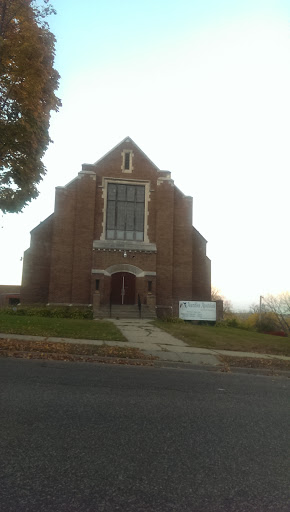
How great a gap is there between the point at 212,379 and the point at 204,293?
21.0 metres

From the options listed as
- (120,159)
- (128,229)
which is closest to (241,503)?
(128,229)

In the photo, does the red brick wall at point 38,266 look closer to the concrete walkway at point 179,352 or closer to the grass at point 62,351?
the concrete walkway at point 179,352

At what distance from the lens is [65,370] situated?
744 cm

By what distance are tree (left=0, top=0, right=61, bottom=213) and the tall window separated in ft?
45.8

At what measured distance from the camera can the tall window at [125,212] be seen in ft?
89.5

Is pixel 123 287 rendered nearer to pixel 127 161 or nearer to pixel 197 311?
pixel 197 311

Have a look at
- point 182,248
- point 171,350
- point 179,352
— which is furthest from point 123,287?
point 179,352

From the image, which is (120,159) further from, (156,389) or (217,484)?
(217,484)

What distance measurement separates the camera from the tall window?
27.3m

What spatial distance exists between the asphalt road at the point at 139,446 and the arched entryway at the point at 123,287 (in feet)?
65.7

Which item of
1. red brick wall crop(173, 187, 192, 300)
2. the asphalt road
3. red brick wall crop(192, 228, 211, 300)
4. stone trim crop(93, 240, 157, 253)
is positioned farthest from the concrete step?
the asphalt road

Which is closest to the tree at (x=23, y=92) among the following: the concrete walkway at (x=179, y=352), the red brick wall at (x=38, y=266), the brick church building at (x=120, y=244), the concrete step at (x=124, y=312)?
the concrete walkway at (x=179, y=352)

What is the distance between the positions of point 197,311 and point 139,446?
798 inches

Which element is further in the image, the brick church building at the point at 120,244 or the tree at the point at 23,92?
the brick church building at the point at 120,244
